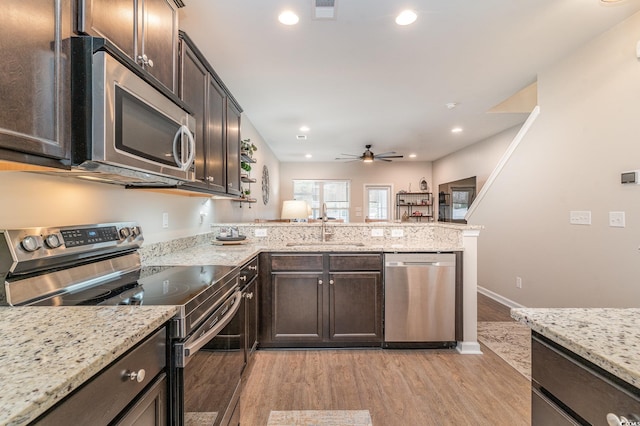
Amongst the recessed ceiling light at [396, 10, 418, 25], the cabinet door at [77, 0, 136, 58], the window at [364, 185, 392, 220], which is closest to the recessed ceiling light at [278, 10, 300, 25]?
the recessed ceiling light at [396, 10, 418, 25]

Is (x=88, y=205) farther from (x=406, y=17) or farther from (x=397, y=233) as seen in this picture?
(x=397, y=233)

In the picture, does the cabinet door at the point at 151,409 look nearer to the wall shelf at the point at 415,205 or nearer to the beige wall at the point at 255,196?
the beige wall at the point at 255,196

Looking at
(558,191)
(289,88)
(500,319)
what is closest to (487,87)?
(558,191)

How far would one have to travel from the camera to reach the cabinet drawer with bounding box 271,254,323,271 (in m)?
2.62

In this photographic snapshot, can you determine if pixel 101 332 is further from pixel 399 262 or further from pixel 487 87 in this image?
pixel 487 87

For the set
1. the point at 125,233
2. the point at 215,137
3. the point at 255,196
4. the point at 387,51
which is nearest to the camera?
the point at 125,233

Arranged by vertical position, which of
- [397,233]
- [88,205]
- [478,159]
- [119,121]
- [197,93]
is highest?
[478,159]

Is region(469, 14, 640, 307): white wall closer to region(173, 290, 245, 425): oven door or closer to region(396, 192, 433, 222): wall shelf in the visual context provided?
region(173, 290, 245, 425): oven door

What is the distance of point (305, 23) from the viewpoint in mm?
2139

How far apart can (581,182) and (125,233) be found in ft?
11.6

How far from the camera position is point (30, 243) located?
1.07m

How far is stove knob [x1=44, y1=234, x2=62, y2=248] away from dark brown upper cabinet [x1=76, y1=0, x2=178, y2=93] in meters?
0.77

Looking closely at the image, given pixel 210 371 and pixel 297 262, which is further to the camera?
pixel 297 262

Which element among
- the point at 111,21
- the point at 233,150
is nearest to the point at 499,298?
the point at 233,150
